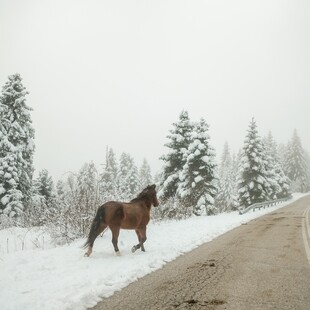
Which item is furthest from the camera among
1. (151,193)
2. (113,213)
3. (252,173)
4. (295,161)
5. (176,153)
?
(295,161)

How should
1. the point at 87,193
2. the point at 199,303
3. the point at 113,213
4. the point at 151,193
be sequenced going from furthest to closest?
the point at 87,193 → the point at 151,193 → the point at 113,213 → the point at 199,303

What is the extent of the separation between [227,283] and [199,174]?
70.2 feet

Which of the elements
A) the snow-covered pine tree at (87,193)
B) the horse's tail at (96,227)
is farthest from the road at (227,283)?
the snow-covered pine tree at (87,193)

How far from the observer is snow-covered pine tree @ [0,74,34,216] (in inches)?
909

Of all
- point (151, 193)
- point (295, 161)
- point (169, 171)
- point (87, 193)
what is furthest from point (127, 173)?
point (151, 193)

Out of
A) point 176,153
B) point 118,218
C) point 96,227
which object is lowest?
point 96,227

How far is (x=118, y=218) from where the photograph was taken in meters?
8.50

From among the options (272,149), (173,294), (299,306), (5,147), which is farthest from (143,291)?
(272,149)

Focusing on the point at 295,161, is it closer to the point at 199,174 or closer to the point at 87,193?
the point at 199,174

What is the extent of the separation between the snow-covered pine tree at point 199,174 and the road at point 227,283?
56.5ft

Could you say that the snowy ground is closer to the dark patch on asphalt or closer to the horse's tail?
the horse's tail

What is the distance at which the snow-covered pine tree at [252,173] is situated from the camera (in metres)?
36.4

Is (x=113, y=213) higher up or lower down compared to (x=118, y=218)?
higher up

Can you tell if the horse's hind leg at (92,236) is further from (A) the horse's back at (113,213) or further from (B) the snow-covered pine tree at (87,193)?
(B) the snow-covered pine tree at (87,193)
